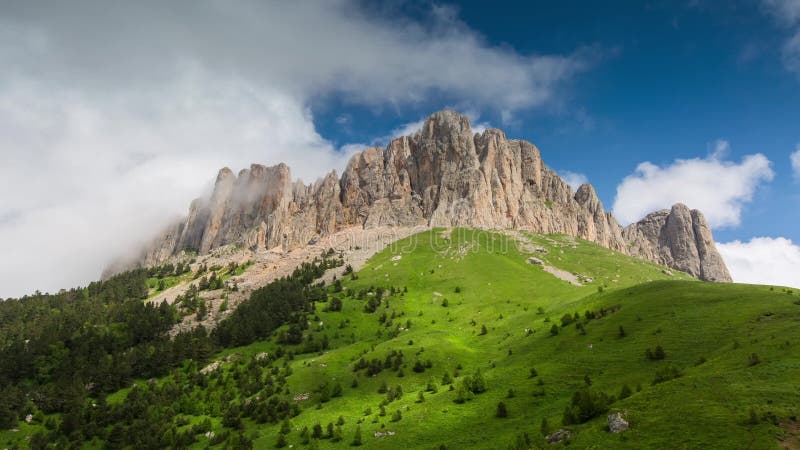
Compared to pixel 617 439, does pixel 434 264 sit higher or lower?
higher

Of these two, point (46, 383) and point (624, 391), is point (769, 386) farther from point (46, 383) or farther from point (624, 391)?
point (46, 383)

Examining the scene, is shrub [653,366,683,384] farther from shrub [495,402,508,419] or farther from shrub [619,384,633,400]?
shrub [495,402,508,419]

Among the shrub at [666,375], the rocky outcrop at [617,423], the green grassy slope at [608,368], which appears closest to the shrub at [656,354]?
the green grassy slope at [608,368]

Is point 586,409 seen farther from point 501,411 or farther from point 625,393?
point 501,411

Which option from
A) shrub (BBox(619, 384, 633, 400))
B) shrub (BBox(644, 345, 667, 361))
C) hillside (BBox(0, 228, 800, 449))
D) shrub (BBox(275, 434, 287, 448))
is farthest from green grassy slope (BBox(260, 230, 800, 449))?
shrub (BBox(275, 434, 287, 448))

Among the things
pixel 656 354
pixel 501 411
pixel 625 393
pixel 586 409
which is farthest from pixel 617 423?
pixel 656 354

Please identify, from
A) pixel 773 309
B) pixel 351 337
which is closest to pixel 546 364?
pixel 773 309

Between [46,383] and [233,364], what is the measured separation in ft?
144

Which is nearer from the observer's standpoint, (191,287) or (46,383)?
(46,383)

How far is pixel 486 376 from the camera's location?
208 ft

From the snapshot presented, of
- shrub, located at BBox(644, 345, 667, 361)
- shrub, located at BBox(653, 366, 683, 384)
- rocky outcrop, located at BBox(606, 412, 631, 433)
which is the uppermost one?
shrub, located at BBox(644, 345, 667, 361)

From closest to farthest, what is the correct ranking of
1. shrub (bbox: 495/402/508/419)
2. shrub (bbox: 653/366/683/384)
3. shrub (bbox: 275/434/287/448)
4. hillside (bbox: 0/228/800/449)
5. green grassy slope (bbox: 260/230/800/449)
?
green grassy slope (bbox: 260/230/800/449) → hillside (bbox: 0/228/800/449) → shrub (bbox: 653/366/683/384) → shrub (bbox: 495/402/508/419) → shrub (bbox: 275/434/287/448)

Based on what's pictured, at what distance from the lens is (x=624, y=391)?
127 ft

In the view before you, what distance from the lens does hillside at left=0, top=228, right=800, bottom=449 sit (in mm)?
32719
